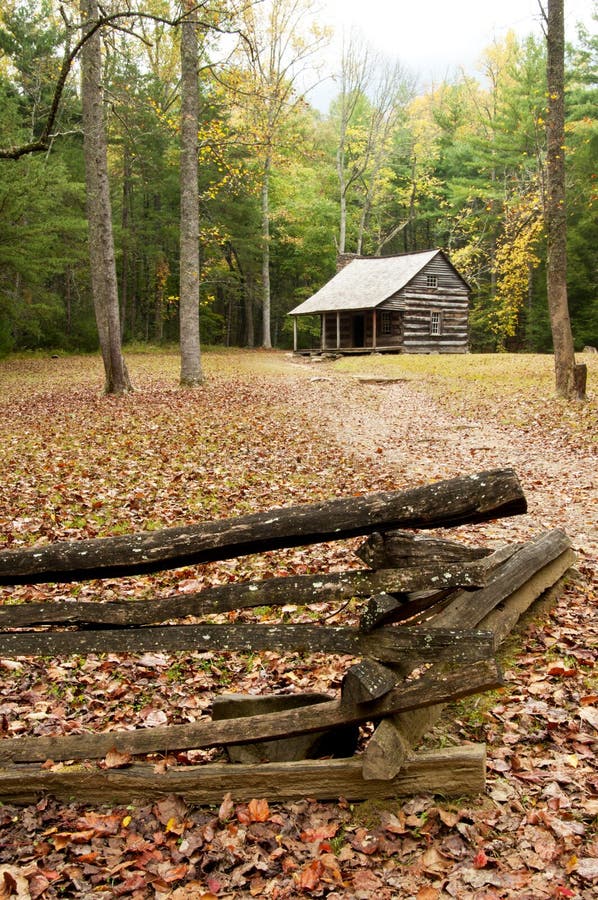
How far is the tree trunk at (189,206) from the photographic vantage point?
17.6m

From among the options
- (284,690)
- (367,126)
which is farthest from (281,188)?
(284,690)

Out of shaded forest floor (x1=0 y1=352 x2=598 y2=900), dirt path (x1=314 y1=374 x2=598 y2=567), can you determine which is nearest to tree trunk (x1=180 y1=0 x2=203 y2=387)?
dirt path (x1=314 y1=374 x2=598 y2=567)

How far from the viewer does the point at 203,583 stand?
6355 mm

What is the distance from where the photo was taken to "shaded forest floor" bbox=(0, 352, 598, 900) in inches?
116

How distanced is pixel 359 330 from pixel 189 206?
2132cm

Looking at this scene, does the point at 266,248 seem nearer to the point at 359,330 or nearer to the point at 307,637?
the point at 359,330

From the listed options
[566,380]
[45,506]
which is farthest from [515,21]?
[45,506]

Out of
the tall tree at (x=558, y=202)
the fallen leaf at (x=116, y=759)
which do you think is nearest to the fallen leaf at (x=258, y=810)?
the fallen leaf at (x=116, y=759)

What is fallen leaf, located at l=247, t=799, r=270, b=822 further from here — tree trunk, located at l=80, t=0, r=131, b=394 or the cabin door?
the cabin door

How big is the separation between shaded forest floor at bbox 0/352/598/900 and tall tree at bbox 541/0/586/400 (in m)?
2.95

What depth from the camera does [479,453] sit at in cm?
1153

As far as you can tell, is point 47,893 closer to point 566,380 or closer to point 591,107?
point 566,380

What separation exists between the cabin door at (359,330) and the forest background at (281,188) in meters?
7.10

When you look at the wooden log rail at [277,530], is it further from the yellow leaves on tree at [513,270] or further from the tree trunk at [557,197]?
the yellow leaves on tree at [513,270]
